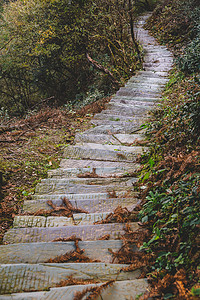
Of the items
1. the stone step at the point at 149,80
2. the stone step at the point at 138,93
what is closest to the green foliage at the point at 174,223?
the stone step at the point at 138,93

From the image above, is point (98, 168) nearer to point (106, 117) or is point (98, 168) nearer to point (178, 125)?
point (178, 125)

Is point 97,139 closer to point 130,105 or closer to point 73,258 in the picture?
point 130,105

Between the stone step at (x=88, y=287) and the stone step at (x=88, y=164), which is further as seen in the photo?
the stone step at (x=88, y=164)

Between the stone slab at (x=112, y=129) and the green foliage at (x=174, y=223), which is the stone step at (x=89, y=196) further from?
the stone slab at (x=112, y=129)

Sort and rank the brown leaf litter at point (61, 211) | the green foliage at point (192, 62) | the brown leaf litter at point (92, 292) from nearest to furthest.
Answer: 1. the brown leaf litter at point (92, 292)
2. the brown leaf litter at point (61, 211)
3. the green foliage at point (192, 62)

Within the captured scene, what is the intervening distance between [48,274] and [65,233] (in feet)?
1.70

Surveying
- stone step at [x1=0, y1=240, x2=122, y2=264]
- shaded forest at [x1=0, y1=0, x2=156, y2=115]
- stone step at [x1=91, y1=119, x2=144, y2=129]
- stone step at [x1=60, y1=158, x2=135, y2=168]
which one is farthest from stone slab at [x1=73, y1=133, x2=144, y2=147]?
shaded forest at [x1=0, y1=0, x2=156, y2=115]

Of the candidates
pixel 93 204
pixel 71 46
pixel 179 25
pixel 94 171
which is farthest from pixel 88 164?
pixel 179 25

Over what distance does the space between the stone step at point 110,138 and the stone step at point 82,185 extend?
1.35m

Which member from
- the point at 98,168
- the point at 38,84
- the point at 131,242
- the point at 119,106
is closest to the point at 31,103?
the point at 38,84

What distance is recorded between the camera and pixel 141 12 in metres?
18.7

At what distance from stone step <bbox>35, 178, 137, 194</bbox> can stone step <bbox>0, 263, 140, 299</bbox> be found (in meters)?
1.25

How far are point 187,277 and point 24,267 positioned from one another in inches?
43.5

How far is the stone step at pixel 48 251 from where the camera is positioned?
185cm
